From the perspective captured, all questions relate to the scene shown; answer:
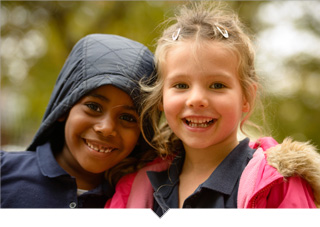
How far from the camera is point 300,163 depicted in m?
1.47

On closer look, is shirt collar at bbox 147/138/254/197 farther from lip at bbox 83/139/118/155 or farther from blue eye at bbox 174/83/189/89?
blue eye at bbox 174/83/189/89

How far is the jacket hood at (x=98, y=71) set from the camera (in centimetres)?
208

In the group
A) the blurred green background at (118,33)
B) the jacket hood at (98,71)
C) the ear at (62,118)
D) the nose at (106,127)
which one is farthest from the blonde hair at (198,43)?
the blurred green background at (118,33)

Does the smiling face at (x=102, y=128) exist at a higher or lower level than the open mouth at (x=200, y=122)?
lower

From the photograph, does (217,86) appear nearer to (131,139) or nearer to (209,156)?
(209,156)

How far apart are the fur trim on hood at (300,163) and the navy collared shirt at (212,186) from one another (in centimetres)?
27

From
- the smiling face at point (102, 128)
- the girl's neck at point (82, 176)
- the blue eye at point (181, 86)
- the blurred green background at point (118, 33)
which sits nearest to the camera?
the blue eye at point (181, 86)

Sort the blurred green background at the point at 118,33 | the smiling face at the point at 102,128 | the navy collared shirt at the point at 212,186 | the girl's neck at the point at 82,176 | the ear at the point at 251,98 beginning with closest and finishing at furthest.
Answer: the navy collared shirt at the point at 212,186
the ear at the point at 251,98
the smiling face at the point at 102,128
the girl's neck at the point at 82,176
the blurred green background at the point at 118,33

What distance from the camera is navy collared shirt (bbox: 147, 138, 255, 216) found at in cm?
171

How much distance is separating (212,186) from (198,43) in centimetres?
76

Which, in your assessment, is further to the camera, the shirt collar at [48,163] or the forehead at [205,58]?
the shirt collar at [48,163]

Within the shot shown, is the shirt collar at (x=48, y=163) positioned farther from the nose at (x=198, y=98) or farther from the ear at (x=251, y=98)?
the ear at (x=251, y=98)

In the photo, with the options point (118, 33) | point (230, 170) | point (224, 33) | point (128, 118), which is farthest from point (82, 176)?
point (118, 33)

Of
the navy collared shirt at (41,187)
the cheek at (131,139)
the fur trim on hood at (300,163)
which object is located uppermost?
the fur trim on hood at (300,163)
